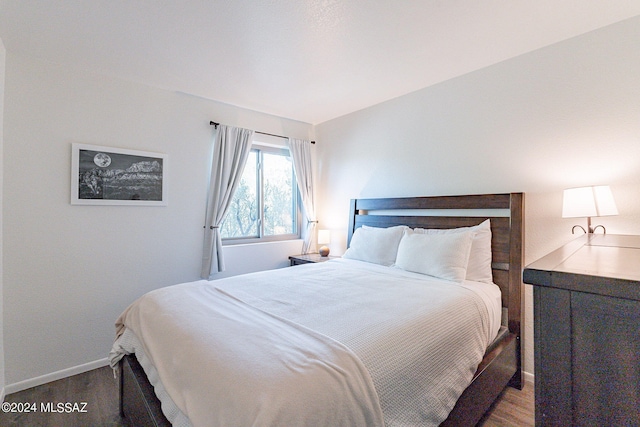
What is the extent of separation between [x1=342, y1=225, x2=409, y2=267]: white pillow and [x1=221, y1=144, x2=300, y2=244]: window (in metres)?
1.24

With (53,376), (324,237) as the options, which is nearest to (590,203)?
(324,237)

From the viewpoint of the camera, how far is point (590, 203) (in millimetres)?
1759

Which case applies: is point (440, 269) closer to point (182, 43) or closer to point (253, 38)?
point (253, 38)

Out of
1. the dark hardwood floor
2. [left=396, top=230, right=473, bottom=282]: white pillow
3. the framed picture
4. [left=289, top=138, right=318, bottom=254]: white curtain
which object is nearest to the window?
[left=289, top=138, right=318, bottom=254]: white curtain

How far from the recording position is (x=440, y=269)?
7.18ft

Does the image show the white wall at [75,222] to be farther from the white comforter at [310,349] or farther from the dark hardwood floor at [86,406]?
the white comforter at [310,349]

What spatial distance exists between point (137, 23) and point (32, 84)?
1.13 metres

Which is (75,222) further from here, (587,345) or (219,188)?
(587,345)

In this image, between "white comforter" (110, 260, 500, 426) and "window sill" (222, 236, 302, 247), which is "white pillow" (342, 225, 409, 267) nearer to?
"white comforter" (110, 260, 500, 426)

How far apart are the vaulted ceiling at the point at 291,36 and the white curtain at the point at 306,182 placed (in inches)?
45.4

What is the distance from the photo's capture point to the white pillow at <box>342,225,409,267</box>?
2705 mm

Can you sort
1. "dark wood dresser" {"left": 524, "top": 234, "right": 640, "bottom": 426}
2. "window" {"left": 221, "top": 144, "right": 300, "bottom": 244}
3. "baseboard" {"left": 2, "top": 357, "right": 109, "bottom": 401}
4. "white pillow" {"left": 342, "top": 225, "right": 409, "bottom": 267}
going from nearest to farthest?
"dark wood dresser" {"left": 524, "top": 234, "right": 640, "bottom": 426}
"baseboard" {"left": 2, "top": 357, "right": 109, "bottom": 401}
"white pillow" {"left": 342, "top": 225, "right": 409, "bottom": 267}
"window" {"left": 221, "top": 144, "right": 300, "bottom": 244}

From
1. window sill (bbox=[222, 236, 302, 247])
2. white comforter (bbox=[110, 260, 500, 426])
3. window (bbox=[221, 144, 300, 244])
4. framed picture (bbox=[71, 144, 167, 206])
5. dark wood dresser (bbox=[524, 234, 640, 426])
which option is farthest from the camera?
window (bbox=[221, 144, 300, 244])

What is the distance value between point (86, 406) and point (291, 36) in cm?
295
